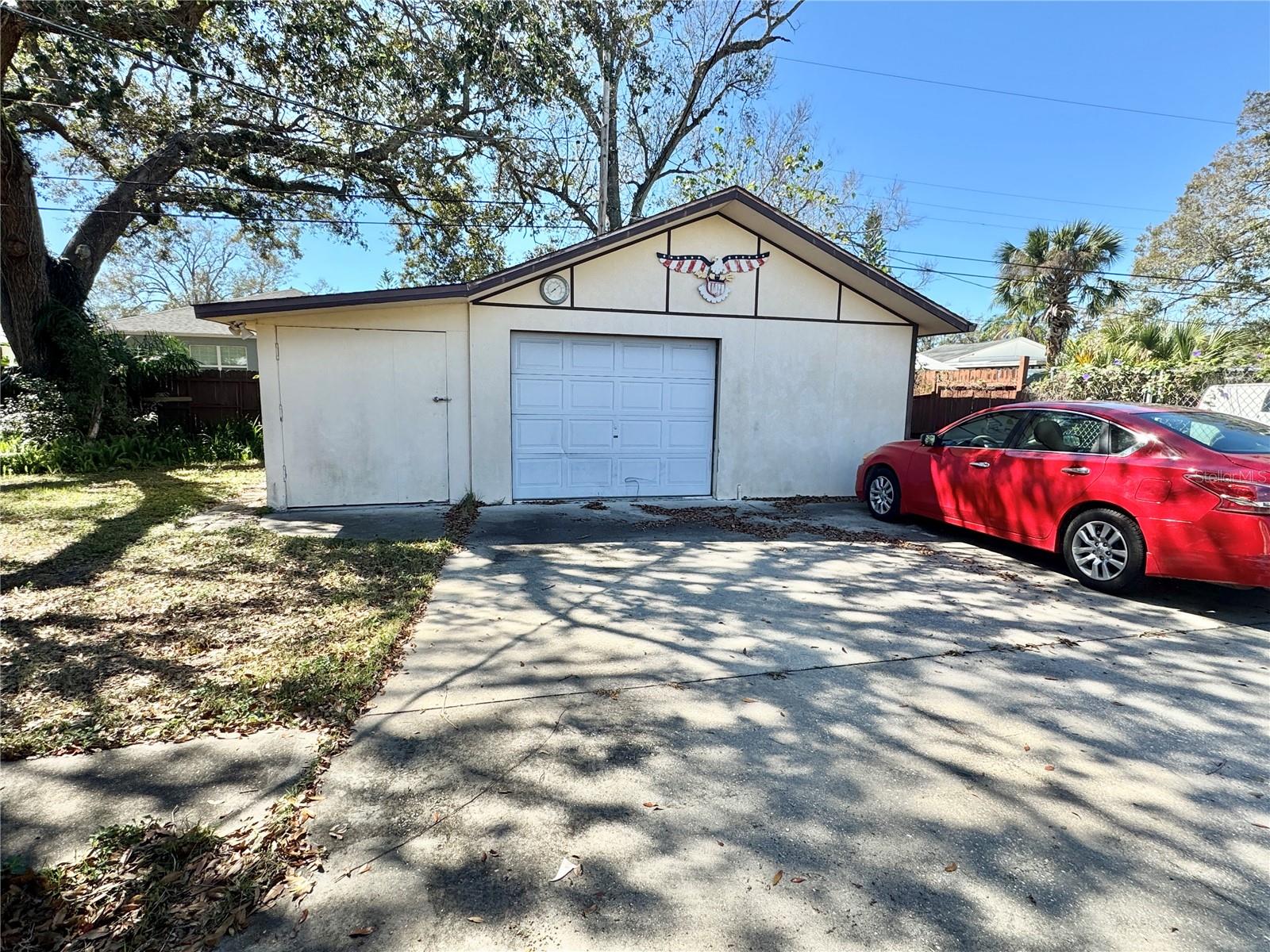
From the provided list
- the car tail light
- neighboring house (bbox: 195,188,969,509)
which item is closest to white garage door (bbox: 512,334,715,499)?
neighboring house (bbox: 195,188,969,509)

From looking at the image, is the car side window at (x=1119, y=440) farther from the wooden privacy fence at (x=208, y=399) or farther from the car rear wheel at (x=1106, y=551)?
the wooden privacy fence at (x=208, y=399)

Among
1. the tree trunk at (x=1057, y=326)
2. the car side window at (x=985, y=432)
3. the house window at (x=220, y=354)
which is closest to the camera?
the car side window at (x=985, y=432)

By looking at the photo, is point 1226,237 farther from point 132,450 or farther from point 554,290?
point 132,450

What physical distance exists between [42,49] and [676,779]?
14.1 meters

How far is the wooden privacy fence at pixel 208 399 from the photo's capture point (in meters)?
13.0

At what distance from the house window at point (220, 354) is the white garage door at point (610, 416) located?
18230 mm

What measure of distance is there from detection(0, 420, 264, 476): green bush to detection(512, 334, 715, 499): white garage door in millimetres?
7395

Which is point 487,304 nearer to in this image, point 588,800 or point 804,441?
point 804,441

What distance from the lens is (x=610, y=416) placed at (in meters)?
8.80

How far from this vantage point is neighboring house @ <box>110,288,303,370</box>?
68.0ft

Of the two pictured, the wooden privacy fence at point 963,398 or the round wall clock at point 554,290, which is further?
the wooden privacy fence at point 963,398

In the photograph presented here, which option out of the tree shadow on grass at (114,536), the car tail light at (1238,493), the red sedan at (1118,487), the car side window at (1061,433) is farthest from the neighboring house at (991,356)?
the tree shadow on grass at (114,536)

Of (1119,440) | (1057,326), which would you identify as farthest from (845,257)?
(1057,326)

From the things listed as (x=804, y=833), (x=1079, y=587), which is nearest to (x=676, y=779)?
(x=804, y=833)
